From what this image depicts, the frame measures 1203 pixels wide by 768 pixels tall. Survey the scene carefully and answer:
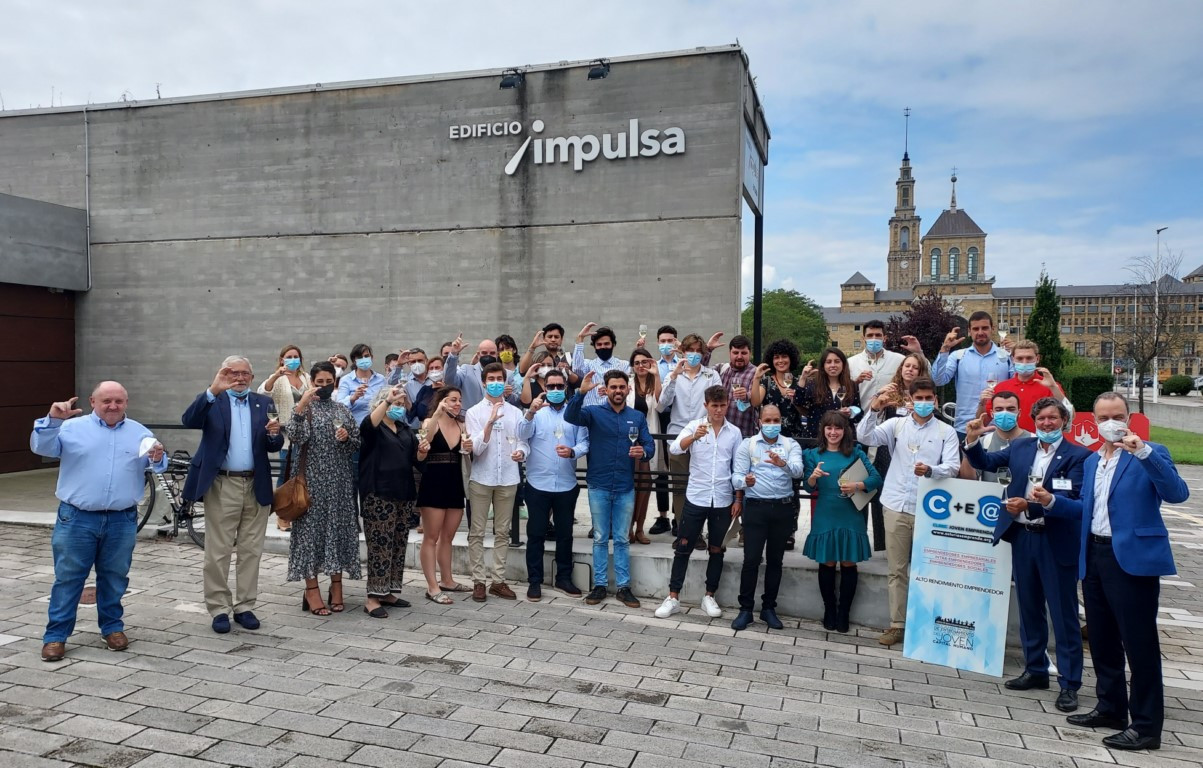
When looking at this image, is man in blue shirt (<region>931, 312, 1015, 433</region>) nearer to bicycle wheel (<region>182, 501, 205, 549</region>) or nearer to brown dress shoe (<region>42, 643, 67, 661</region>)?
brown dress shoe (<region>42, 643, 67, 661</region>)

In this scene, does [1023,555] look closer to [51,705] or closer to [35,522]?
[51,705]

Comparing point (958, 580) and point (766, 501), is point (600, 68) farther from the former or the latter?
point (958, 580)

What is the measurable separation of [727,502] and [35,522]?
27.3 feet

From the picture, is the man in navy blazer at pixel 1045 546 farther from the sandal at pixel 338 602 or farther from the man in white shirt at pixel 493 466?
the sandal at pixel 338 602

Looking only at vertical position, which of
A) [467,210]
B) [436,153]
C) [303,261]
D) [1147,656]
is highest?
[436,153]

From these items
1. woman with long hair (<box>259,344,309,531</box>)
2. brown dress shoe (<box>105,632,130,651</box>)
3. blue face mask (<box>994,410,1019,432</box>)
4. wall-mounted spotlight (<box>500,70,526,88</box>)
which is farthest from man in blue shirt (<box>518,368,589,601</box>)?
wall-mounted spotlight (<box>500,70,526,88</box>)

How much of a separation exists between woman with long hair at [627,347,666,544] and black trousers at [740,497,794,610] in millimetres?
1341

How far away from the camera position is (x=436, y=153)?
1439 centimetres

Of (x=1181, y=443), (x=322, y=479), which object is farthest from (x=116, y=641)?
(x=1181, y=443)

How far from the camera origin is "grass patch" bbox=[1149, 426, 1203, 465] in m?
19.6

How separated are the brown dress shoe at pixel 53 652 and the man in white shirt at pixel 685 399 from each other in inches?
190

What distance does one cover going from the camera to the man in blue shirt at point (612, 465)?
648 centimetres

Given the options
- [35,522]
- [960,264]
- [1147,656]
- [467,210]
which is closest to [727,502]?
[1147,656]

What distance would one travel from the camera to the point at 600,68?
1341 centimetres
